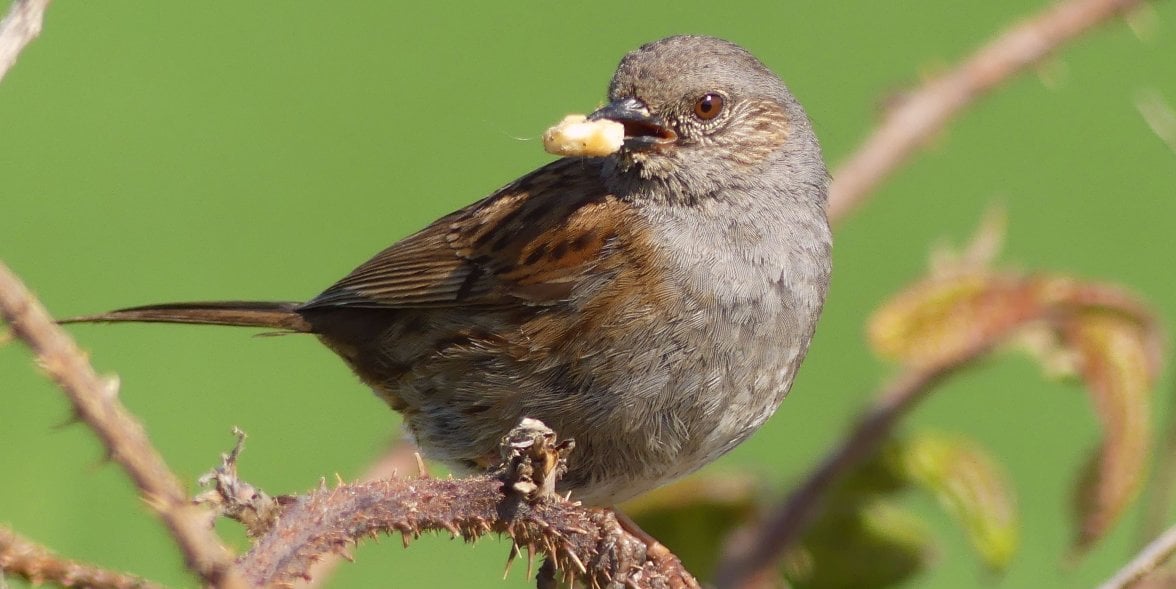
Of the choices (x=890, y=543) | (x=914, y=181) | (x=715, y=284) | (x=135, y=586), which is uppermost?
(x=914, y=181)

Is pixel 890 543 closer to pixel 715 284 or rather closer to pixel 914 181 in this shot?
pixel 715 284

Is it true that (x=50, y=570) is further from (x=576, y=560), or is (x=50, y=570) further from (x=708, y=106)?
(x=708, y=106)

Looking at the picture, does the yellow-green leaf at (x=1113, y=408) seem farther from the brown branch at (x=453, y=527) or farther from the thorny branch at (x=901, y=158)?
the brown branch at (x=453, y=527)

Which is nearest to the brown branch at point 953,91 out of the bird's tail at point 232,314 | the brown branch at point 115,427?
the bird's tail at point 232,314

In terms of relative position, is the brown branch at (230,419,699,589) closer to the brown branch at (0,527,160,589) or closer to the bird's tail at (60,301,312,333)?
the brown branch at (0,527,160,589)

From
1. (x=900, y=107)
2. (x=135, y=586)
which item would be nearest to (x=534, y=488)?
(x=135, y=586)

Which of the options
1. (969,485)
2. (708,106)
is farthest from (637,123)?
(969,485)
